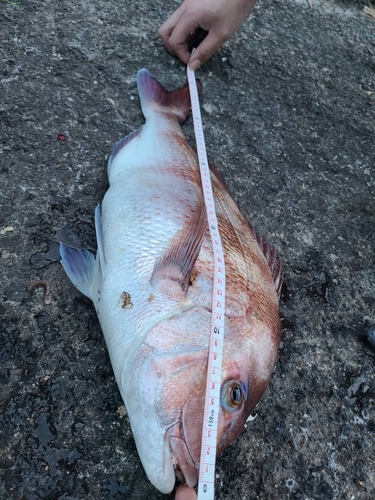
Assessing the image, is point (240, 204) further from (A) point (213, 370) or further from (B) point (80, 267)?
(A) point (213, 370)

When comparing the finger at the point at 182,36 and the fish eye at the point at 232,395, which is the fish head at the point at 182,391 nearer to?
the fish eye at the point at 232,395

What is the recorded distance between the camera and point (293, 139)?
321 cm

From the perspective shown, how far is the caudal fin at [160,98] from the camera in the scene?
2.85 metres

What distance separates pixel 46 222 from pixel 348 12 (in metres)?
3.87

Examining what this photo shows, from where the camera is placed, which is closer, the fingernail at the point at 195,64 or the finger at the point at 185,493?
the finger at the point at 185,493

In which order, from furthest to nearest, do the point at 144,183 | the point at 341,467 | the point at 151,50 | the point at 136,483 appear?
the point at 151,50 → the point at 144,183 → the point at 341,467 → the point at 136,483

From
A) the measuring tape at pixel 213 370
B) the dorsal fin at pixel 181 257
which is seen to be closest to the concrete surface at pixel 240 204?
the measuring tape at pixel 213 370

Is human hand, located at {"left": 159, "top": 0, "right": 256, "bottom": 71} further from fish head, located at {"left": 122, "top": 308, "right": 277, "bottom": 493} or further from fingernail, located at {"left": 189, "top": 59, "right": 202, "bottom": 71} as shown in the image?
fish head, located at {"left": 122, "top": 308, "right": 277, "bottom": 493}

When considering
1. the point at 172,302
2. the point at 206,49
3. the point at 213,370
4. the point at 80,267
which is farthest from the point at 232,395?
the point at 206,49

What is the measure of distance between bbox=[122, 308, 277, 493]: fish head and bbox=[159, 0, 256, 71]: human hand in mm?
2165

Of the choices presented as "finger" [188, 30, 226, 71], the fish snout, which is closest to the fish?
the fish snout

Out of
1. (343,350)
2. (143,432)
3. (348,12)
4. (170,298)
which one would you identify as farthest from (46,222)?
(348,12)

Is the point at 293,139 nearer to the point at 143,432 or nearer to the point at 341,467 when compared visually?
the point at 341,467

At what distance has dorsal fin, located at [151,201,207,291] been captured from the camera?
6.01ft
